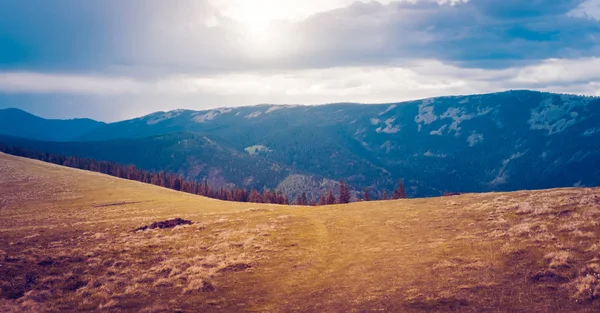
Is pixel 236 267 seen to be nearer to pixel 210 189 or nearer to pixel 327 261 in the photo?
pixel 327 261

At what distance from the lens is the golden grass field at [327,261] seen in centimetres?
2108

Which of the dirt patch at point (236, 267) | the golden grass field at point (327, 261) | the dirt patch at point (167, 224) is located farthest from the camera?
the dirt patch at point (167, 224)

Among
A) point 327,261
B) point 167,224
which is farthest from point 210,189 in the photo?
point 327,261

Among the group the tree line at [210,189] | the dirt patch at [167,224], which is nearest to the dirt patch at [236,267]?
the dirt patch at [167,224]

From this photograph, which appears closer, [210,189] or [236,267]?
[236,267]

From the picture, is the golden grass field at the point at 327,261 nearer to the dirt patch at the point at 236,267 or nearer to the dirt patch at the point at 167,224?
the dirt patch at the point at 236,267

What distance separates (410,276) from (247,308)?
402 inches

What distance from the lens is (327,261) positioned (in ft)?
97.1

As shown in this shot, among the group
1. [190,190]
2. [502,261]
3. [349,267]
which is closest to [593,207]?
[502,261]

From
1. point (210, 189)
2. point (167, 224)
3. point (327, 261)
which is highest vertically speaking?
point (167, 224)

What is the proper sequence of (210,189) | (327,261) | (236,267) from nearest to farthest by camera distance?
(236,267) < (327,261) < (210,189)

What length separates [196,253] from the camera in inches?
1318

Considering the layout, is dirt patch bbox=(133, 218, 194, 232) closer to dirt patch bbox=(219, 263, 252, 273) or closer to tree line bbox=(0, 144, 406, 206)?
dirt patch bbox=(219, 263, 252, 273)

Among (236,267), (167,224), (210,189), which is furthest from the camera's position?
(210,189)
